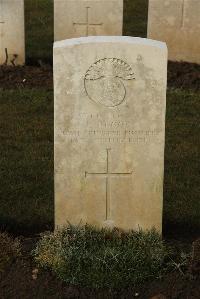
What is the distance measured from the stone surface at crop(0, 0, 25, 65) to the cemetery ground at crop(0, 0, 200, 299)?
12.2 inches

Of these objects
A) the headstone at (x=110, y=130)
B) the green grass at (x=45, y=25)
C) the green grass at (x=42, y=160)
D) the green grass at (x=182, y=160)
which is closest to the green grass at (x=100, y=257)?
the headstone at (x=110, y=130)

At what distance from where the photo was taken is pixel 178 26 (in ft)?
34.2

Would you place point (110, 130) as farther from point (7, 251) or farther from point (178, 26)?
point (178, 26)

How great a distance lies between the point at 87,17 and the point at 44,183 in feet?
14.5

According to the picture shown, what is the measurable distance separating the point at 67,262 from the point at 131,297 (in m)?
0.45

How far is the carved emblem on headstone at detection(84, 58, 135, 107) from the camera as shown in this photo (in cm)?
461

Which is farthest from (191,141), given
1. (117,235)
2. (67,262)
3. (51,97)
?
(67,262)

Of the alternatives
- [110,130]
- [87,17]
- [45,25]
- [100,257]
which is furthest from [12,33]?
[100,257]

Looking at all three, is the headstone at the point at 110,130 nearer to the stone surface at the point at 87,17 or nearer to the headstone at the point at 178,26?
the stone surface at the point at 87,17

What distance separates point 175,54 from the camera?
10570mm

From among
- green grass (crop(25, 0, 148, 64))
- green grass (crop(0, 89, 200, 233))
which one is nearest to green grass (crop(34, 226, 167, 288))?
green grass (crop(0, 89, 200, 233))

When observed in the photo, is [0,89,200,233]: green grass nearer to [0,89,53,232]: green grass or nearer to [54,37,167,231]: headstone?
[0,89,53,232]: green grass

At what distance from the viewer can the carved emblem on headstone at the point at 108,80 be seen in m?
4.61

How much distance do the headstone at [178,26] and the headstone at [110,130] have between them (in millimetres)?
5861
